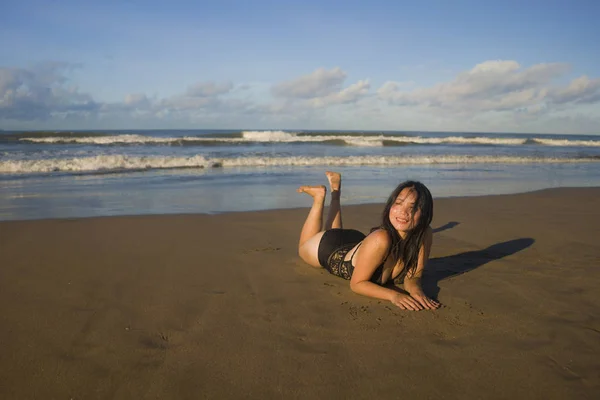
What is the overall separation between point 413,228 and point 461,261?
60.0 inches

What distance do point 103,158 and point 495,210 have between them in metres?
12.7

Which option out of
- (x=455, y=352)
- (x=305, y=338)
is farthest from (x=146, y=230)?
(x=455, y=352)

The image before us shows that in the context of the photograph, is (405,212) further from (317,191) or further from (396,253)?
(317,191)

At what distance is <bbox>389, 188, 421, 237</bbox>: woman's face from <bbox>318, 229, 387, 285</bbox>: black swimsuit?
0.67 meters

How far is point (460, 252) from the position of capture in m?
5.16

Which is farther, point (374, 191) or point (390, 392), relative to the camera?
point (374, 191)

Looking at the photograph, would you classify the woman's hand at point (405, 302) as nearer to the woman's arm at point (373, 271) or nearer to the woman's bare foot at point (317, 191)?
the woman's arm at point (373, 271)

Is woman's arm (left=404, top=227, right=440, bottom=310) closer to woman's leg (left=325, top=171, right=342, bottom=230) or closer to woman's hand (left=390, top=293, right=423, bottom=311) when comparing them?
woman's hand (left=390, top=293, right=423, bottom=311)

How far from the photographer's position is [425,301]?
3.44 m

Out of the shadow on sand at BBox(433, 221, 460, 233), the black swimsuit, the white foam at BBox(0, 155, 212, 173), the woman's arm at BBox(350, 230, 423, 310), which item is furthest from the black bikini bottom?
the white foam at BBox(0, 155, 212, 173)

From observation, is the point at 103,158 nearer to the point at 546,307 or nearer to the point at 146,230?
the point at 146,230

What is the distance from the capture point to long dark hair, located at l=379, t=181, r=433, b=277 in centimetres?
346

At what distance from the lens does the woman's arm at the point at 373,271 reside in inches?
135

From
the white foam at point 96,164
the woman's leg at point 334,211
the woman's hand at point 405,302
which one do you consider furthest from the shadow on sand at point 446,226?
the white foam at point 96,164
